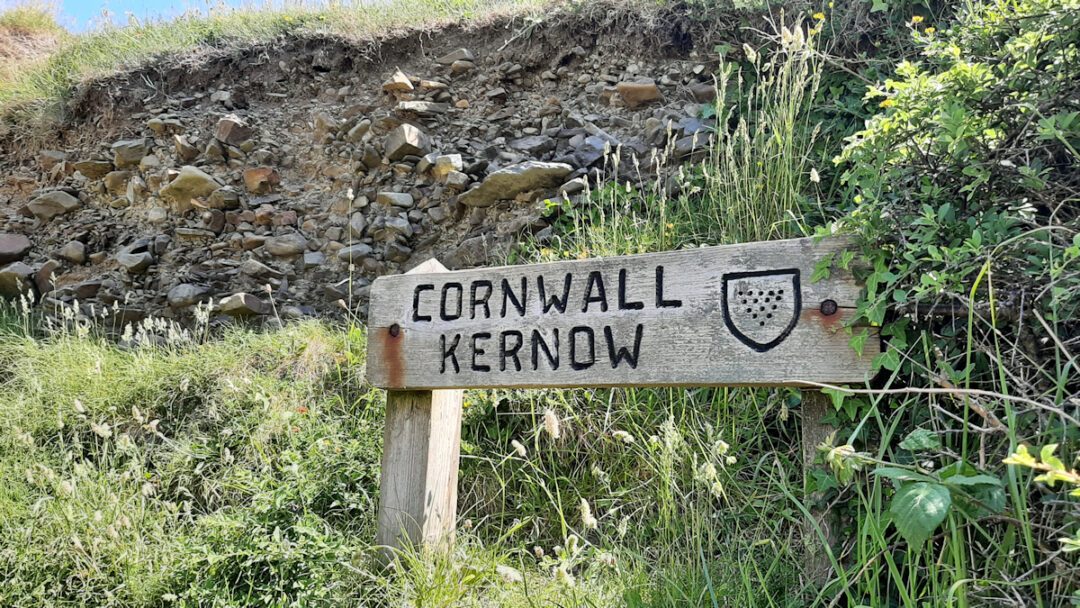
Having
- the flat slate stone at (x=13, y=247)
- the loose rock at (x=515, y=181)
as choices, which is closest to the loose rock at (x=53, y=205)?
the flat slate stone at (x=13, y=247)

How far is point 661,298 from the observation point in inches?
82.2

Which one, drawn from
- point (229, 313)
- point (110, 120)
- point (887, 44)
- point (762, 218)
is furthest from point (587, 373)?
point (110, 120)

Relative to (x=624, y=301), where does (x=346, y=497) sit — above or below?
below

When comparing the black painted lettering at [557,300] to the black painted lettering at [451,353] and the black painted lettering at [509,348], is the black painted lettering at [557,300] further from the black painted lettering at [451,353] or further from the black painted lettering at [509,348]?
the black painted lettering at [451,353]

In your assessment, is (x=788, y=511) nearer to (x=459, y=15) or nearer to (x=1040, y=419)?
(x=1040, y=419)

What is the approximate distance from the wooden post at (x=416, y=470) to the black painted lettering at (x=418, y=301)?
80 millimetres

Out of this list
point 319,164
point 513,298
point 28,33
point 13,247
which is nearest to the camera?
point 513,298

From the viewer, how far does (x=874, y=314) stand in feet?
5.73

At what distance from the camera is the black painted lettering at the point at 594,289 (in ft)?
7.18

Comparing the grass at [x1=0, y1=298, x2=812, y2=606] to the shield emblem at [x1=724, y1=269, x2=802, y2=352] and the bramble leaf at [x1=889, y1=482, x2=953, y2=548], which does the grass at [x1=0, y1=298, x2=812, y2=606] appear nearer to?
the shield emblem at [x1=724, y1=269, x2=802, y2=352]

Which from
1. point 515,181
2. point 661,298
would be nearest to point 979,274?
point 661,298

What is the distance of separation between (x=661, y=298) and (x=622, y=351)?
0.60 ft

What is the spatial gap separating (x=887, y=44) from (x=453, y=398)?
113 inches

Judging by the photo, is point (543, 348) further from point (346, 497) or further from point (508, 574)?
point (346, 497)
